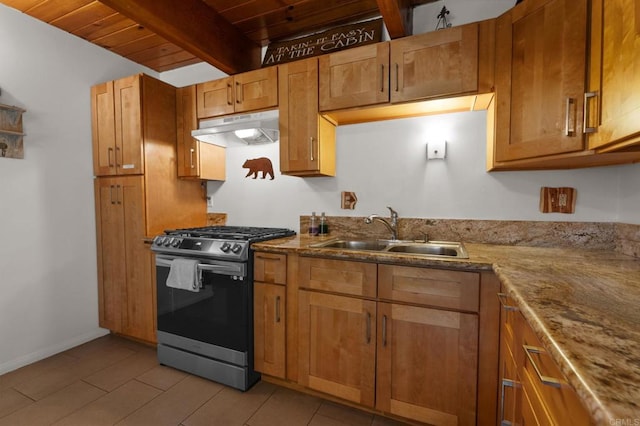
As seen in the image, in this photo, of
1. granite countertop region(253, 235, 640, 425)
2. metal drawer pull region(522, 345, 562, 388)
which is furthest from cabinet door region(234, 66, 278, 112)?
metal drawer pull region(522, 345, 562, 388)

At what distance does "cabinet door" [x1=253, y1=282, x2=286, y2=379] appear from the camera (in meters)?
1.78

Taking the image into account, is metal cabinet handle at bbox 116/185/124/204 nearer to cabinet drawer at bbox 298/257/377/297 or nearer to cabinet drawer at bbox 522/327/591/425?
cabinet drawer at bbox 298/257/377/297

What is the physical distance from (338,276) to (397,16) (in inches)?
62.6

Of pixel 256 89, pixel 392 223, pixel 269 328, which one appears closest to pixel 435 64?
pixel 392 223

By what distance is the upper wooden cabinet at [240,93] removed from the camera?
2104mm

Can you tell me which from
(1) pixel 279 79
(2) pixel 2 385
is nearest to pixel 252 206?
(1) pixel 279 79

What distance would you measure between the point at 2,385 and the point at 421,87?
3.33 m

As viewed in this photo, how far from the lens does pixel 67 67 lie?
238cm

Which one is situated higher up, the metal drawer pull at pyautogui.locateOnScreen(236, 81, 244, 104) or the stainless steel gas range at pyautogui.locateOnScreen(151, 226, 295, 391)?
the metal drawer pull at pyautogui.locateOnScreen(236, 81, 244, 104)

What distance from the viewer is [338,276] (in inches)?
63.7

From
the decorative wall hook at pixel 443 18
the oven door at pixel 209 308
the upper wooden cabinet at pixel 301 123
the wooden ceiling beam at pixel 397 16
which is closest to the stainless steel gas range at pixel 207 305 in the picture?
the oven door at pixel 209 308

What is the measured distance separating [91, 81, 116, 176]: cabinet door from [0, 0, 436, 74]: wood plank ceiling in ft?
1.46

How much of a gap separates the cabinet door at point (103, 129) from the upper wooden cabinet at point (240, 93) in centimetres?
76

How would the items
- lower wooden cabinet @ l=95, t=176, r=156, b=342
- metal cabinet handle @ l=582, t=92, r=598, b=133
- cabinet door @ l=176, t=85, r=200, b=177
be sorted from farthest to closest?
1. cabinet door @ l=176, t=85, r=200, b=177
2. lower wooden cabinet @ l=95, t=176, r=156, b=342
3. metal cabinet handle @ l=582, t=92, r=598, b=133
